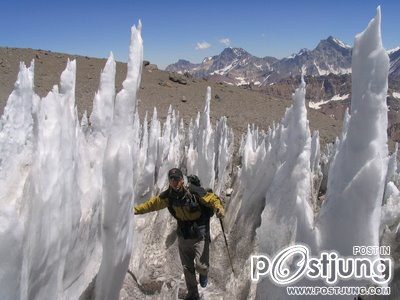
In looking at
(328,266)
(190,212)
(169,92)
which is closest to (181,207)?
(190,212)

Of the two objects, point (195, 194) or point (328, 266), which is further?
point (195, 194)

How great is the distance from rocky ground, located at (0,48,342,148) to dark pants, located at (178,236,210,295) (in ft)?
69.7

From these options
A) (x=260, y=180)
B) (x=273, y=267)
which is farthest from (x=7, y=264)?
(x=260, y=180)

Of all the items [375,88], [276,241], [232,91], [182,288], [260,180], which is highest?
[232,91]

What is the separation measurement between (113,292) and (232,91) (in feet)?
109

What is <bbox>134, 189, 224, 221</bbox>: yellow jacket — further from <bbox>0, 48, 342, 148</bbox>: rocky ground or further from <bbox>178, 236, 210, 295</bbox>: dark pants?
<bbox>0, 48, 342, 148</bbox>: rocky ground

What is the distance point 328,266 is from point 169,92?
30.2 metres

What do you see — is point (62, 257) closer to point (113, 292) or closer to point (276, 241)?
point (113, 292)

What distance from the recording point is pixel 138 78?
9.09ft

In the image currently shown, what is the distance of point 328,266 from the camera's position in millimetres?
2543

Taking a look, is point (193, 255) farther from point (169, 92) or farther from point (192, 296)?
point (169, 92)

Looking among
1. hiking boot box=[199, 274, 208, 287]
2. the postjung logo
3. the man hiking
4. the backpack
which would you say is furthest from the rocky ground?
the postjung logo

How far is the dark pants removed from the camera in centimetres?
397

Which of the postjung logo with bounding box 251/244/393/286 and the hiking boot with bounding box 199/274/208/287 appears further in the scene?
the hiking boot with bounding box 199/274/208/287
